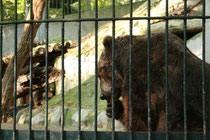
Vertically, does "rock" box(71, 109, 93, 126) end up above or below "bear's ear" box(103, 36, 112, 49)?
below

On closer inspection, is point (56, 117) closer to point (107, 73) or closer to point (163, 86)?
point (107, 73)

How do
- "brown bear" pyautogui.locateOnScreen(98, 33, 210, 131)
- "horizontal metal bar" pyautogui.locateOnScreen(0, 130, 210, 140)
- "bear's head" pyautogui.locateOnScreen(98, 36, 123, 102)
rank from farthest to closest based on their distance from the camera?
"bear's head" pyautogui.locateOnScreen(98, 36, 123, 102) → "brown bear" pyautogui.locateOnScreen(98, 33, 210, 131) → "horizontal metal bar" pyautogui.locateOnScreen(0, 130, 210, 140)

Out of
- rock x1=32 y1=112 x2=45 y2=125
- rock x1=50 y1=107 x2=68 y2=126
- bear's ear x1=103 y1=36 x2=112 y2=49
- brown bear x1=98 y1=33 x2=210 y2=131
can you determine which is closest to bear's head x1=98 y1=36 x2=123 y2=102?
bear's ear x1=103 y1=36 x2=112 y2=49

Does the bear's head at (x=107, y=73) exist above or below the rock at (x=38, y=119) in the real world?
above

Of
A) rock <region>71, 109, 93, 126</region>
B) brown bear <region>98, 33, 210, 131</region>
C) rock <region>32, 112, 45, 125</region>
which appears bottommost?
rock <region>32, 112, 45, 125</region>

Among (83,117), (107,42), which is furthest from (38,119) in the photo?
(107,42)

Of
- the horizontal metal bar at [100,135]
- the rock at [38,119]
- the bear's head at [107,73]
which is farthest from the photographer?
the rock at [38,119]

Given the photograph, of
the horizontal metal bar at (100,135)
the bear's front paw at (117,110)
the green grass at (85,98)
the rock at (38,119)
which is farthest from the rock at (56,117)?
the horizontal metal bar at (100,135)

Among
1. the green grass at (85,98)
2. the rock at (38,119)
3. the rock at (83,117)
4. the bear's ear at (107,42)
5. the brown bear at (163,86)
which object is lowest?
the rock at (38,119)

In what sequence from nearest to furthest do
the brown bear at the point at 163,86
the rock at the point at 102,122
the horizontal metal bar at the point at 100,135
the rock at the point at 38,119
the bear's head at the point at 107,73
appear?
the horizontal metal bar at the point at 100,135 → the brown bear at the point at 163,86 → the bear's head at the point at 107,73 → the rock at the point at 102,122 → the rock at the point at 38,119

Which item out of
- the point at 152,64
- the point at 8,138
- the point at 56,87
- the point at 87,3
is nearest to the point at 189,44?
the point at 152,64

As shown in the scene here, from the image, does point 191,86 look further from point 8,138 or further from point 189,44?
→ point 189,44

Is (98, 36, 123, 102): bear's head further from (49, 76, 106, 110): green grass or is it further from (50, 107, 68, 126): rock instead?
(50, 107, 68, 126): rock

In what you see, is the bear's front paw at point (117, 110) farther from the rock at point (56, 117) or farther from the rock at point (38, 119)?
the rock at point (38, 119)
